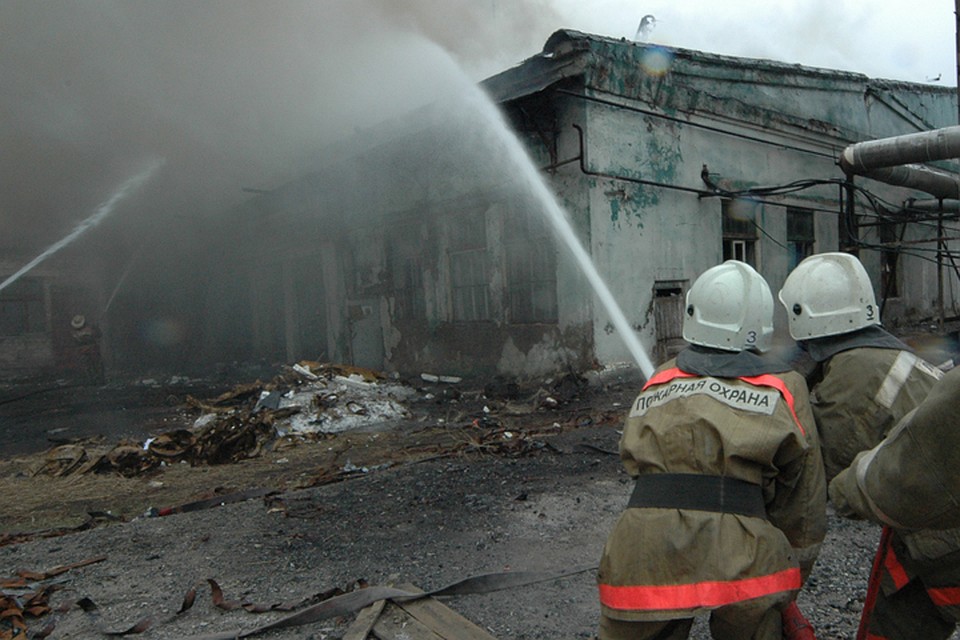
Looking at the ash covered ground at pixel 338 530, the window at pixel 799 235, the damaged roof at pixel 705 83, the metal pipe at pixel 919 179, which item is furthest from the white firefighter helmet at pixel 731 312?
the window at pixel 799 235

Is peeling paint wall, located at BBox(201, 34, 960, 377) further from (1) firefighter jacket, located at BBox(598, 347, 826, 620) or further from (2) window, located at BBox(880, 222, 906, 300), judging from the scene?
(1) firefighter jacket, located at BBox(598, 347, 826, 620)

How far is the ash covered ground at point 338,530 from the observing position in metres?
3.02

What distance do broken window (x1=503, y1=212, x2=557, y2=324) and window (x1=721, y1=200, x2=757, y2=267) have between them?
11.4 feet

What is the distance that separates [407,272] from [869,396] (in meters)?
10.2

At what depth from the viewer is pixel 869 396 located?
84.7 inches

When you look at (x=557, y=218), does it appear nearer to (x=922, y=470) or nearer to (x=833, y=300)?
(x=833, y=300)

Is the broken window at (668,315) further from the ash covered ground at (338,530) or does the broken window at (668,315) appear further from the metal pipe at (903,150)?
the metal pipe at (903,150)

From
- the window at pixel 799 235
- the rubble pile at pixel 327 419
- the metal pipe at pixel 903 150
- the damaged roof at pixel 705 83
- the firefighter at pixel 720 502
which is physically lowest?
the rubble pile at pixel 327 419

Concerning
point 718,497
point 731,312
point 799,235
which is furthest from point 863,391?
point 799,235

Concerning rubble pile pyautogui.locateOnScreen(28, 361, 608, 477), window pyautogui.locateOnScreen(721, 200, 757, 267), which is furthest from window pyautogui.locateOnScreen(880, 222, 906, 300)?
rubble pile pyautogui.locateOnScreen(28, 361, 608, 477)

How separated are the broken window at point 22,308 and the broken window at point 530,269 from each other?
14414 mm

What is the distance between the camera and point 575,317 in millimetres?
8953

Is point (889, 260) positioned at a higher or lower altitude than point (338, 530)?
higher

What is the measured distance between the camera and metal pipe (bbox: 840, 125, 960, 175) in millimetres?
7809
